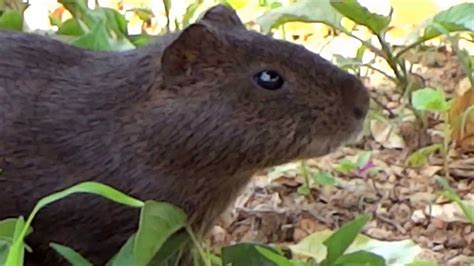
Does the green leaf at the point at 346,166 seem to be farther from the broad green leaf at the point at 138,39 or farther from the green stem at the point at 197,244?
the green stem at the point at 197,244

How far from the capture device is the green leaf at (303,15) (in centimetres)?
418

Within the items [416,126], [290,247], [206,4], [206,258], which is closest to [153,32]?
[206,4]

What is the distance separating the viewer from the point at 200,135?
3.11 meters

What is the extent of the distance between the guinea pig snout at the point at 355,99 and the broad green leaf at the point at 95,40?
2.49 ft

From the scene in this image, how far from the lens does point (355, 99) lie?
3215 millimetres

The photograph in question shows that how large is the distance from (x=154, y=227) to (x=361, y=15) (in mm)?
1415

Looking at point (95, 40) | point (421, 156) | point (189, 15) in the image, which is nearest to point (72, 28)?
point (95, 40)

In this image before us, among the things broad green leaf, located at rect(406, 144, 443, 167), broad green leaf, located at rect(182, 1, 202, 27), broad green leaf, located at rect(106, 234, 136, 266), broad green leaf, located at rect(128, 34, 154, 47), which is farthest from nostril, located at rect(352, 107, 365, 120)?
broad green leaf, located at rect(182, 1, 202, 27)

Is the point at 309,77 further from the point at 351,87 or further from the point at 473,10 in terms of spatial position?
the point at 473,10

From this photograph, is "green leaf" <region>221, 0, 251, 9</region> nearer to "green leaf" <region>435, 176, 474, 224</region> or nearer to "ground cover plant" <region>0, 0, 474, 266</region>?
"ground cover plant" <region>0, 0, 474, 266</region>

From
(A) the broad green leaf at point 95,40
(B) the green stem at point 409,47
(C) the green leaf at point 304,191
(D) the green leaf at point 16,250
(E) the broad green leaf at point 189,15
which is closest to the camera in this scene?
(D) the green leaf at point 16,250

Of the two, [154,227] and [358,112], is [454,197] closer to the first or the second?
[358,112]

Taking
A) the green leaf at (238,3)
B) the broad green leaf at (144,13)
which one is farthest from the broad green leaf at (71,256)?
the green leaf at (238,3)

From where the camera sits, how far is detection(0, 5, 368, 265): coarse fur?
3.13 meters
